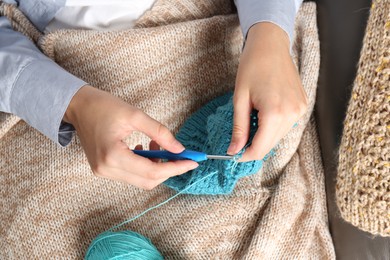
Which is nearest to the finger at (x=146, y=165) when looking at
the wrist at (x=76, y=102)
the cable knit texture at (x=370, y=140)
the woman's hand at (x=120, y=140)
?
the woman's hand at (x=120, y=140)

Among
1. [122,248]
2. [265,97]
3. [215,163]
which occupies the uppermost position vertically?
[265,97]

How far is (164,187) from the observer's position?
34.0 inches

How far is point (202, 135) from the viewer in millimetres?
844

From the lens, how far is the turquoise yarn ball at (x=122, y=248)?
77 centimetres

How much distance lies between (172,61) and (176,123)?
0.11 meters

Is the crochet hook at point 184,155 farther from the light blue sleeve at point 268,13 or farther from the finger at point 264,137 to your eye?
the light blue sleeve at point 268,13

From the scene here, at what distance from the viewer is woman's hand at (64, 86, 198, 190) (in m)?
0.69

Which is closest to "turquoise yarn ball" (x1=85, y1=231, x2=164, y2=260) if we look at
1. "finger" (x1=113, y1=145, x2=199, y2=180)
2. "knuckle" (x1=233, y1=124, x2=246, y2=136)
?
"finger" (x1=113, y1=145, x2=199, y2=180)

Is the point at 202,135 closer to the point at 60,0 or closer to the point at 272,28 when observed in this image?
the point at 272,28

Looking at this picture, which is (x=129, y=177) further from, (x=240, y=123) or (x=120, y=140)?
(x=240, y=123)

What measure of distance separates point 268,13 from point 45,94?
0.39 metres

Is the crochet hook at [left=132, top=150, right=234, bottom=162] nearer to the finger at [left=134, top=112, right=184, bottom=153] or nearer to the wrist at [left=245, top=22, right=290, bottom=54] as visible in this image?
the finger at [left=134, top=112, right=184, bottom=153]

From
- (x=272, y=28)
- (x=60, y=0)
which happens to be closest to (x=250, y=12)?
(x=272, y=28)

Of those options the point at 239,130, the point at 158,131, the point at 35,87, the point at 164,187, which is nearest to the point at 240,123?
the point at 239,130
